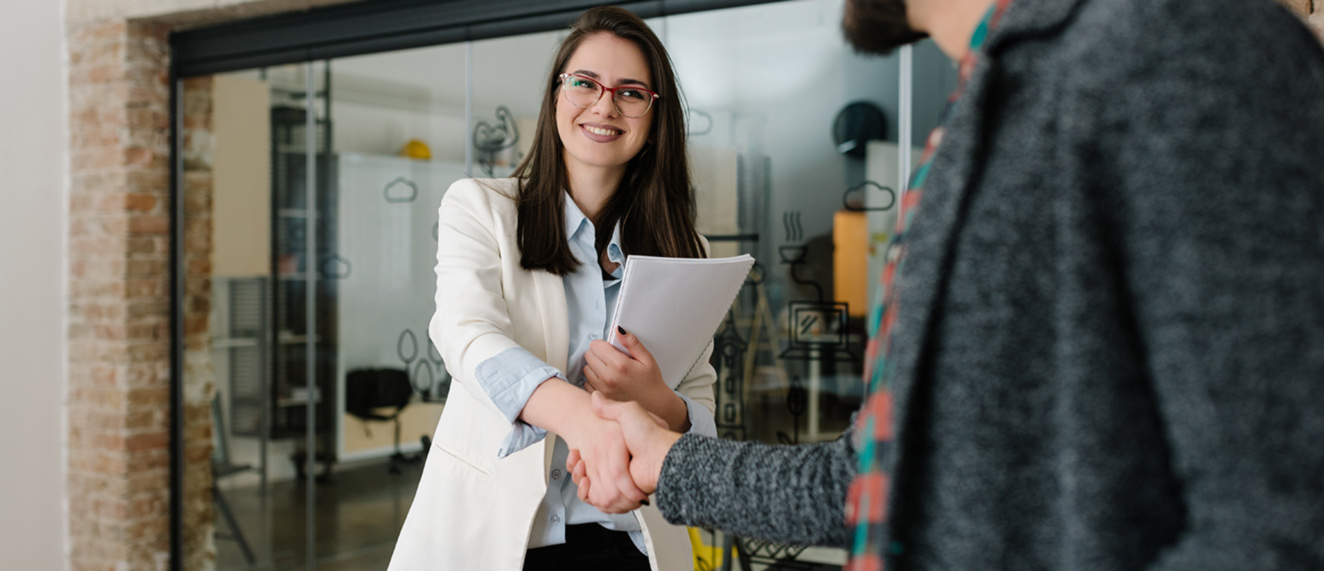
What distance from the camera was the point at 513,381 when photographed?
3.87 feet

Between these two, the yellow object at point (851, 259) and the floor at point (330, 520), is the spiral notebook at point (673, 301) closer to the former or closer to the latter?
the yellow object at point (851, 259)

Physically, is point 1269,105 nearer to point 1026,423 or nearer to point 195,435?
point 1026,423

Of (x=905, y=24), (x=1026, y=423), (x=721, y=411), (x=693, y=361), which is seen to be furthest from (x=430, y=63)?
(x=1026, y=423)

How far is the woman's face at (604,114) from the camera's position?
1.42m

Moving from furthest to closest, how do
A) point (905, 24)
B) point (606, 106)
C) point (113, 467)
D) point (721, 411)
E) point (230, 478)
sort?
point (230, 478) → point (113, 467) → point (721, 411) → point (606, 106) → point (905, 24)

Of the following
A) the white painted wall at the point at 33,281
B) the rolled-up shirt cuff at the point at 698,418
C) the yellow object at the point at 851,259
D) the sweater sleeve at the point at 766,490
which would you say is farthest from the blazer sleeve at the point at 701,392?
the white painted wall at the point at 33,281

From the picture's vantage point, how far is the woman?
1.26m

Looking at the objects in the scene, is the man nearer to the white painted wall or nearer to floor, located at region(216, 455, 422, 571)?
floor, located at region(216, 455, 422, 571)

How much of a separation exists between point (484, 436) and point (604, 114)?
1.79ft

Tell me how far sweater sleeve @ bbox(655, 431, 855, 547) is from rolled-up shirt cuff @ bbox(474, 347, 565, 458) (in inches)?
13.2

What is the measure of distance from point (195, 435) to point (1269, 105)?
Result: 12.1 ft

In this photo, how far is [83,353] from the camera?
3246 mm

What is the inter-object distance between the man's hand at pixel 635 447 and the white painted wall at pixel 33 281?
2993mm

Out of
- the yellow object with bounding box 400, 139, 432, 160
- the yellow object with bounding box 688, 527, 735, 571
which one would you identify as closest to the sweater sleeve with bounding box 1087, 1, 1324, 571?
the yellow object with bounding box 688, 527, 735, 571
